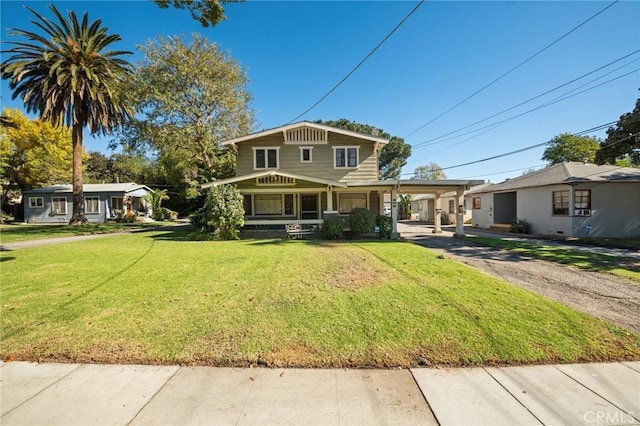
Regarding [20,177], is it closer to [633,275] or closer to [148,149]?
[148,149]

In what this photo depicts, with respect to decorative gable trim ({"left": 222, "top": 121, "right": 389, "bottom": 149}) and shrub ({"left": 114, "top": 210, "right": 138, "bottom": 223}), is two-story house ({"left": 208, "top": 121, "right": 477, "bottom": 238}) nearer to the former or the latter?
decorative gable trim ({"left": 222, "top": 121, "right": 389, "bottom": 149})

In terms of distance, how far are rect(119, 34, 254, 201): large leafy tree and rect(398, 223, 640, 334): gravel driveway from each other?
20.5 m

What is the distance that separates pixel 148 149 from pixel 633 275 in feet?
96.2

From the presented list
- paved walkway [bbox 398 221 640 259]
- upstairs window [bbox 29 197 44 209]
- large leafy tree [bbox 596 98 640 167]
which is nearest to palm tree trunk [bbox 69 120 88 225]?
upstairs window [bbox 29 197 44 209]

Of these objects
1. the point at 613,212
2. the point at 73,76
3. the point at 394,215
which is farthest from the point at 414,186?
the point at 73,76

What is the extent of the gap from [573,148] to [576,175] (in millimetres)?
33189

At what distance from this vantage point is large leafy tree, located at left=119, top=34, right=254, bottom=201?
886 inches

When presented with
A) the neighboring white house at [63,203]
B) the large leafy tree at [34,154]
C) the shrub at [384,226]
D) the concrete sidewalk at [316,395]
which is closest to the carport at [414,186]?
the shrub at [384,226]

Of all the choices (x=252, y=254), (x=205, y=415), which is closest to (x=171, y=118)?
(x=252, y=254)

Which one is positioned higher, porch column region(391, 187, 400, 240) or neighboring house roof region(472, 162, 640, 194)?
neighboring house roof region(472, 162, 640, 194)

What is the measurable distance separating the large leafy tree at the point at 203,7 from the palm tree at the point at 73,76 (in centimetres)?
1732

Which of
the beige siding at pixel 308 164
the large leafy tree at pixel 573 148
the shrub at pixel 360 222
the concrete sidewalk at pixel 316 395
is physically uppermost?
the large leafy tree at pixel 573 148

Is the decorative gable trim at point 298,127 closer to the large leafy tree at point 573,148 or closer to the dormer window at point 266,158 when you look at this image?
the dormer window at point 266,158

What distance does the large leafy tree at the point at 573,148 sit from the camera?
131ft
